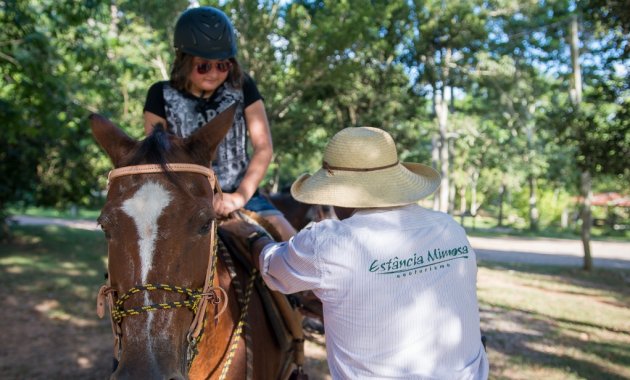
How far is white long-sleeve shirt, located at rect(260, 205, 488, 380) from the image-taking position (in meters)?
1.87

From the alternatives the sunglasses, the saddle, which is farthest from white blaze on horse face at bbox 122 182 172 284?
the sunglasses

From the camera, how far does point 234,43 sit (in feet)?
9.52

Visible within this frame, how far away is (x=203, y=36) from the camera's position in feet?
8.88

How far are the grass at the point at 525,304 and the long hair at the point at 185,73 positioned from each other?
4.80m

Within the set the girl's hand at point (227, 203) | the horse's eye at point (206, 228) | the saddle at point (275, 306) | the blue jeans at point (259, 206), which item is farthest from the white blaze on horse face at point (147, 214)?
the blue jeans at point (259, 206)

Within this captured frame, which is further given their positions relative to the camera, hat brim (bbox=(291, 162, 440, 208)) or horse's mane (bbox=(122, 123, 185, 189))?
hat brim (bbox=(291, 162, 440, 208))

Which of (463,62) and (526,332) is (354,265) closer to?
(526,332)

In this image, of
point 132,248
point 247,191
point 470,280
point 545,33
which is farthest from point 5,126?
point 545,33

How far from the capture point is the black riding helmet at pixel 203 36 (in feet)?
8.89

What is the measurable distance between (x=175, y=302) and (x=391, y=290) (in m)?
0.81

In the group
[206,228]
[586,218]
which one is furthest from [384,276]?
[586,218]

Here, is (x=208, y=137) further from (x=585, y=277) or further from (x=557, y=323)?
(x=585, y=277)

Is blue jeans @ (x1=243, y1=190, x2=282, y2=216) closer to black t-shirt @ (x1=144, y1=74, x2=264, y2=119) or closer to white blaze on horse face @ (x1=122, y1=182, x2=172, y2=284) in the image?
black t-shirt @ (x1=144, y1=74, x2=264, y2=119)

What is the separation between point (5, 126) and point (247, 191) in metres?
6.64
